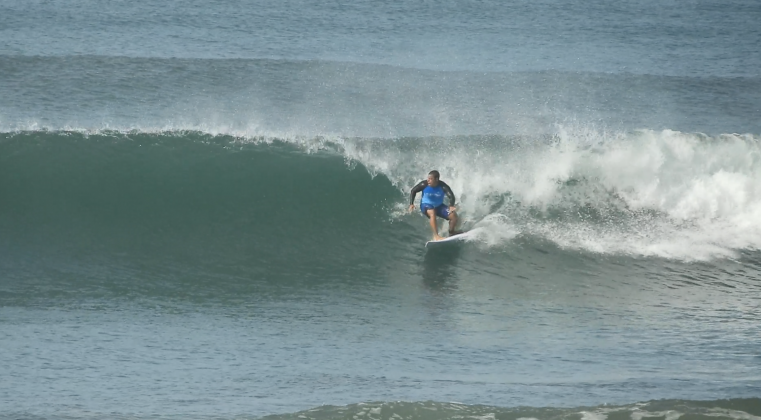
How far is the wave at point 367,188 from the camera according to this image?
46.6ft

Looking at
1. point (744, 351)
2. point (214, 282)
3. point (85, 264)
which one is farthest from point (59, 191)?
point (744, 351)

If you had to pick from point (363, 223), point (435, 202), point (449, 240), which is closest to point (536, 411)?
point (449, 240)

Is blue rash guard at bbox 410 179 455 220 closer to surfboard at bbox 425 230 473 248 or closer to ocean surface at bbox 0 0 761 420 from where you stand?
surfboard at bbox 425 230 473 248

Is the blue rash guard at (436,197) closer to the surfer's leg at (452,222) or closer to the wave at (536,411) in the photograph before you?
the surfer's leg at (452,222)

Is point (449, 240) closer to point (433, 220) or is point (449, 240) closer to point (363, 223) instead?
point (433, 220)

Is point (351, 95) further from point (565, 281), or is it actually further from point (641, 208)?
point (565, 281)

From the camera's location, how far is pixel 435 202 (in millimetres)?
13562

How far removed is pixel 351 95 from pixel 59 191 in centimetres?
800

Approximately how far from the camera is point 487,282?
12664 millimetres

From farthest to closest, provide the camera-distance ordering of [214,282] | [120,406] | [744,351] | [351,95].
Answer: [351,95]
[214,282]
[744,351]
[120,406]

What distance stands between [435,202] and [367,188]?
2.10m

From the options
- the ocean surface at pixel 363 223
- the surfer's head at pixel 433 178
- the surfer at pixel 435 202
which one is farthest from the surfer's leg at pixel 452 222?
the surfer's head at pixel 433 178

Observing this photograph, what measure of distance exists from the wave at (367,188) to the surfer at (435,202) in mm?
656

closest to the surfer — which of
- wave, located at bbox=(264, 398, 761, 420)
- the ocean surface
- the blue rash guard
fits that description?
the blue rash guard
